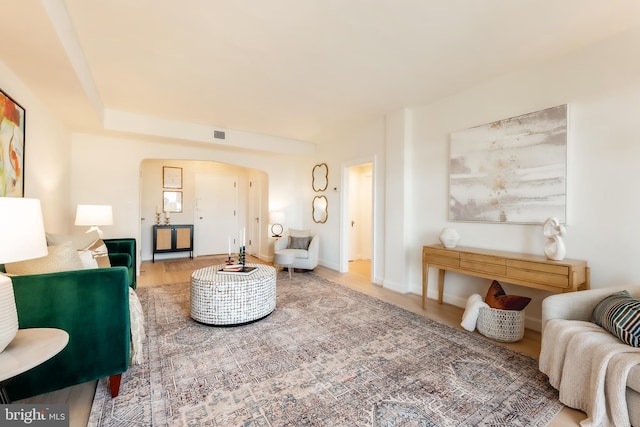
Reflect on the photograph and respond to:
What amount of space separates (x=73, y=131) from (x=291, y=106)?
10.9ft

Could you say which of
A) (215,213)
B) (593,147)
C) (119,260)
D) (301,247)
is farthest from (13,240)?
(215,213)

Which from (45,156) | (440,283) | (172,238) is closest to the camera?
(45,156)

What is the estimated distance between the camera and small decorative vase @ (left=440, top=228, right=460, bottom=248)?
321 centimetres

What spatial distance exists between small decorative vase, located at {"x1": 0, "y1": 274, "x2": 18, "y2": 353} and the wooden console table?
332cm

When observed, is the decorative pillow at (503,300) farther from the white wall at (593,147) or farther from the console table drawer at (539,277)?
the white wall at (593,147)

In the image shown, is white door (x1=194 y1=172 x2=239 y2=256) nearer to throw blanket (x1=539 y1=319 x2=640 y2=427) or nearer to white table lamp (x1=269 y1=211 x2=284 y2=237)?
white table lamp (x1=269 y1=211 x2=284 y2=237)

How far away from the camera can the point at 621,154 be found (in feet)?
7.66

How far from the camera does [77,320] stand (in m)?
1.58

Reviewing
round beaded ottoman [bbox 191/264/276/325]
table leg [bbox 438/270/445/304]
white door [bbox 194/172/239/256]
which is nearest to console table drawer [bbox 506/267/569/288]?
table leg [bbox 438/270/445/304]

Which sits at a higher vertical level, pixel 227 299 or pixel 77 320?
pixel 77 320

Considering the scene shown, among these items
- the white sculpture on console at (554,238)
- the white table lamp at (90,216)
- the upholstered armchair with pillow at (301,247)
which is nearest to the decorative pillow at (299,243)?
the upholstered armchair with pillow at (301,247)

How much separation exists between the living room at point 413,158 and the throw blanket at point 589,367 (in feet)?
3.50

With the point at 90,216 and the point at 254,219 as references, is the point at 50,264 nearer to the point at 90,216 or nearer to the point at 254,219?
the point at 90,216

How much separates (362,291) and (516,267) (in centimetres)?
200
